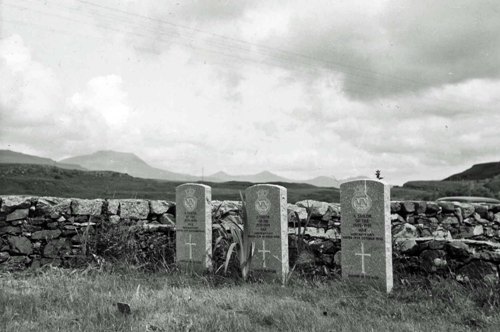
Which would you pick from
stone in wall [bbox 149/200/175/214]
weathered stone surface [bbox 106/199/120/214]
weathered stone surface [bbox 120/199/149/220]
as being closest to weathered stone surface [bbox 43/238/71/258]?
weathered stone surface [bbox 106/199/120/214]

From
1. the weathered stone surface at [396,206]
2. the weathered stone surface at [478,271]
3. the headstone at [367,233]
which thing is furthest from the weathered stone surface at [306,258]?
the weathered stone surface at [396,206]

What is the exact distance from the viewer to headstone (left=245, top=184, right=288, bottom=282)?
8.20 m

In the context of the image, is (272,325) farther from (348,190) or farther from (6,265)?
(6,265)

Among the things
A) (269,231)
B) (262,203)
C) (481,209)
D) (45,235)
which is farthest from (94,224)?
(481,209)

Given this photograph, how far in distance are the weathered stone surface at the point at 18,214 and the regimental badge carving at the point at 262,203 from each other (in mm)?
4624

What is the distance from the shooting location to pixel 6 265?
380 inches

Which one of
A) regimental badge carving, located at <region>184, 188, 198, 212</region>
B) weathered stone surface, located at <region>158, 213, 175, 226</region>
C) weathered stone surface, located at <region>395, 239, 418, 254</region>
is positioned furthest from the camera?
weathered stone surface, located at <region>158, 213, 175, 226</region>

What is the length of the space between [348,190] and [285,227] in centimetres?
124

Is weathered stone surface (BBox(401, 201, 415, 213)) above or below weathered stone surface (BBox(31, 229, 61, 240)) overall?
above

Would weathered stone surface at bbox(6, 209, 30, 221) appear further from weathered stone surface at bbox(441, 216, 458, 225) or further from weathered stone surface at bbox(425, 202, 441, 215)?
weathered stone surface at bbox(441, 216, 458, 225)

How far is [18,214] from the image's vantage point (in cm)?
988

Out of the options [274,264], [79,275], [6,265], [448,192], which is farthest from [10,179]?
[448,192]

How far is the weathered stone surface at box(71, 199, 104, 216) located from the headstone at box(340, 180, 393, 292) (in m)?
4.94

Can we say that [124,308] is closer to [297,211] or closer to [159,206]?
[297,211]
